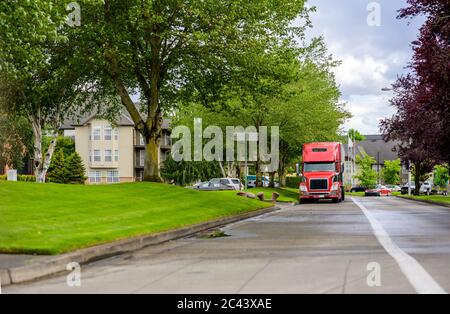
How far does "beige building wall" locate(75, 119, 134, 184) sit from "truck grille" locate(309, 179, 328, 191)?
2069 inches

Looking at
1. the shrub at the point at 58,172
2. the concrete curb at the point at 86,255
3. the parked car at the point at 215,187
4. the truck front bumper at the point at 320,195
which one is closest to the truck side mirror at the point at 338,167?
the truck front bumper at the point at 320,195

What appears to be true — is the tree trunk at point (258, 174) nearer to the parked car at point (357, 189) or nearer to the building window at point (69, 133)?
the building window at point (69, 133)

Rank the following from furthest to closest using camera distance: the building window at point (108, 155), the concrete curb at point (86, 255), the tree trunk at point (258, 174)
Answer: the building window at point (108, 155) < the tree trunk at point (258, 174) < the concrete curb at point (86, 255)

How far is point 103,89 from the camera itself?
111ft

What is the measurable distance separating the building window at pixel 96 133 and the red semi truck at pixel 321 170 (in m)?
53.4

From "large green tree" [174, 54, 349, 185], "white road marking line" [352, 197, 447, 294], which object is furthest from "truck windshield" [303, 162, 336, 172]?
"white road marking line" [352, 197, 447, 294]

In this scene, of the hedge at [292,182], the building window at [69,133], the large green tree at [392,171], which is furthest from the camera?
the large green tree at [392,171]

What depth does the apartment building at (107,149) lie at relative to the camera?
9194cm

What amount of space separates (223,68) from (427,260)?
797 inches

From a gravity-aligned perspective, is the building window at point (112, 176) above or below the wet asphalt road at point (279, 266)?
above

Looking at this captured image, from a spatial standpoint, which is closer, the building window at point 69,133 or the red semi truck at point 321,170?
the red semi truck at point 321,170

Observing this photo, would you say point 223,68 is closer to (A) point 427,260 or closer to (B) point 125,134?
(A) point 427,260

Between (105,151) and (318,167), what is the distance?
5437 cm
